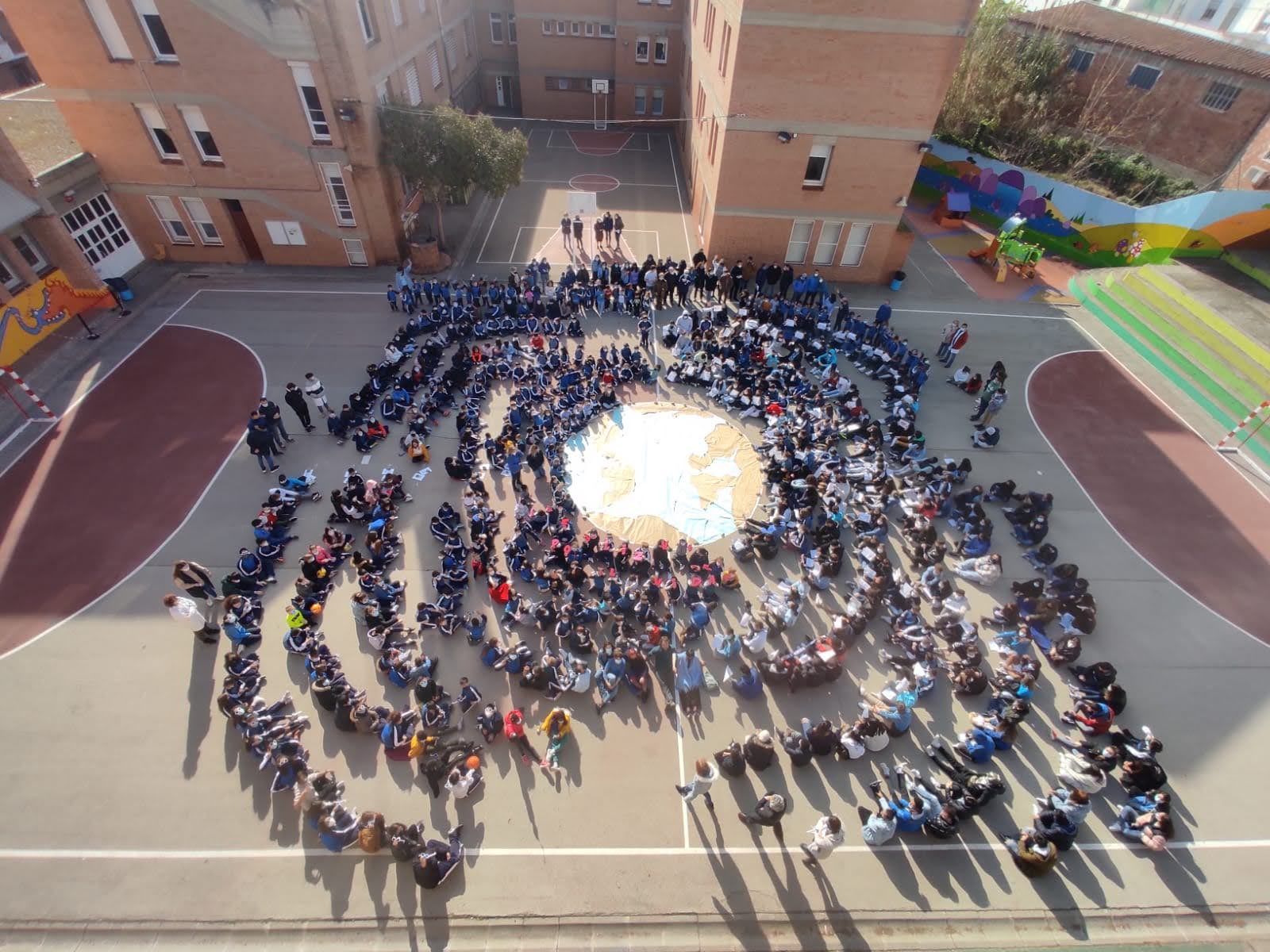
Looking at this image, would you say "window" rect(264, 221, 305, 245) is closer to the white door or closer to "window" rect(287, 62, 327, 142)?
"window" rect(287, 62, 327, 142)

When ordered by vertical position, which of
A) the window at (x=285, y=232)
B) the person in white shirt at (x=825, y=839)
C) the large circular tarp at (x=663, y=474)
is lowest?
the large circular tarp at (x=663, y=474)

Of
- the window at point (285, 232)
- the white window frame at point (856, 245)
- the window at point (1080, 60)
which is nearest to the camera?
the window at point (285, 232)

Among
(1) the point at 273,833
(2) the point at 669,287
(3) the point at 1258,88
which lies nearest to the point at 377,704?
(1) the point at 273,833

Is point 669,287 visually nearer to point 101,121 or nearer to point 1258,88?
Answer: point 101,121

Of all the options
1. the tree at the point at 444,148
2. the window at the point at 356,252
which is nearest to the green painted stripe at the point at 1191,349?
the tree at the point at 444,148

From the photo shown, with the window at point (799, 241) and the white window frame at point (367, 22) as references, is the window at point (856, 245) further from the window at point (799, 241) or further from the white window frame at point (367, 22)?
the white window frame at point (367, 22)

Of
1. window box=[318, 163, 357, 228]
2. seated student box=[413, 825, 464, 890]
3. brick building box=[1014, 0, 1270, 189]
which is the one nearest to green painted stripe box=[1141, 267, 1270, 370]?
brick building box=[1014, 0, 1270, 189]
